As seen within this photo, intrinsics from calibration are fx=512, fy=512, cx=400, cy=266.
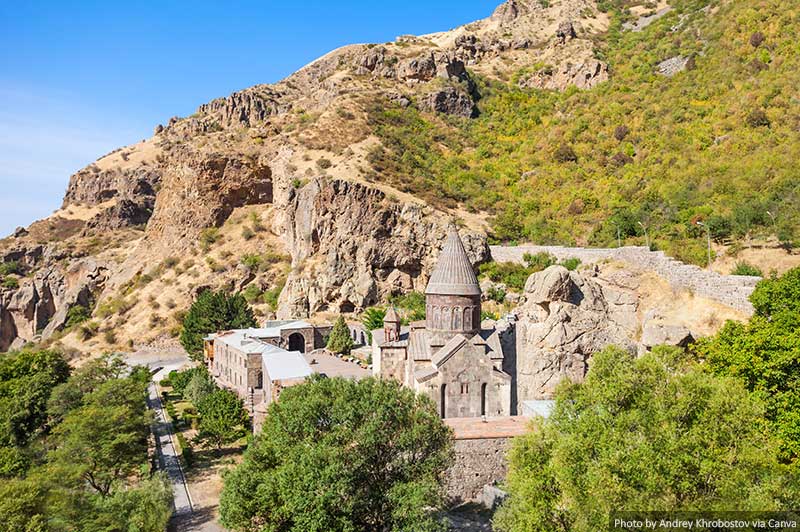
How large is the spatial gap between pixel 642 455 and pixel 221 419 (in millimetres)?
20774

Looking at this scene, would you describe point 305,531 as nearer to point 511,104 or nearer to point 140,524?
point 140,524

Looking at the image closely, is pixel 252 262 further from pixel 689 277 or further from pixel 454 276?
pixel 689 277

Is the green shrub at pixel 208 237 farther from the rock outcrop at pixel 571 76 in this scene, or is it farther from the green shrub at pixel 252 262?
the rock outcrop at pixel 571 76

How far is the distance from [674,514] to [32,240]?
93086 millimetres

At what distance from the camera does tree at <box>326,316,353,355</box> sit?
3878 cm

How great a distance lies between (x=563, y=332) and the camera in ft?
79.8

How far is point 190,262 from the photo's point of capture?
59.4 m

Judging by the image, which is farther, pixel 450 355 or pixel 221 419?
pixel 221 419

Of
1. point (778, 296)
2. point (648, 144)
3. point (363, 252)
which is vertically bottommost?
point (778, 296)

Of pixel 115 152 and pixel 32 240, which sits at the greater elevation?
pixel 115 152

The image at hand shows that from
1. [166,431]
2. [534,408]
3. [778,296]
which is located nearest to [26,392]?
[166,431]

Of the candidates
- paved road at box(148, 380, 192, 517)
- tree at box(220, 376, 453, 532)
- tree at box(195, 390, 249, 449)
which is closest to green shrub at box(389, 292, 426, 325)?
tree at box(195, 390, 249, 449)

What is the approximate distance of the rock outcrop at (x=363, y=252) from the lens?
45.5 m

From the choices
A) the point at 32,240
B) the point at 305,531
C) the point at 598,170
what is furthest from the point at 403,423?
the point at 32,240
